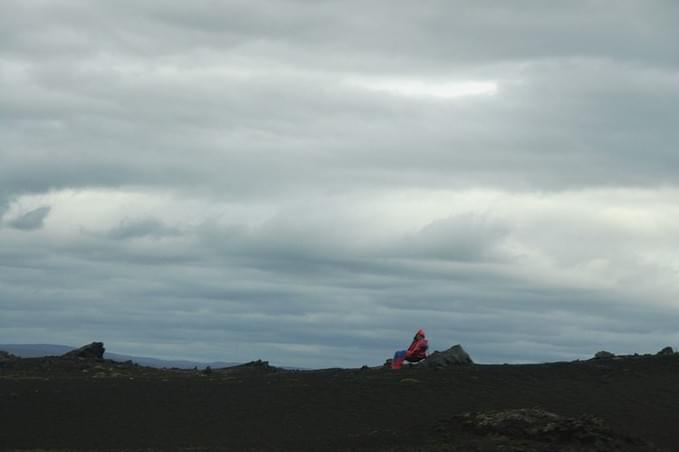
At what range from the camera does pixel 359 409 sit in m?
89.9

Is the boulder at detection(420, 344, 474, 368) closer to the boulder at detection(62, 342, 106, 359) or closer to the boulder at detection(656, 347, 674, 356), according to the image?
the boulder at detection(656, 347, 674, 356)

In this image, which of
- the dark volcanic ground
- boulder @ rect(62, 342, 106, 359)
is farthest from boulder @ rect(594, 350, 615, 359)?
boulder @ rect(62, 342, 106, 359)

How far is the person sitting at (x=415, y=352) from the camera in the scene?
116m

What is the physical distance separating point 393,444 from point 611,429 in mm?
16398

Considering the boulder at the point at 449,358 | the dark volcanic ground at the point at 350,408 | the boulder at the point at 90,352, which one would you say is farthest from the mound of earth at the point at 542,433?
the boulder at the point at 90,352

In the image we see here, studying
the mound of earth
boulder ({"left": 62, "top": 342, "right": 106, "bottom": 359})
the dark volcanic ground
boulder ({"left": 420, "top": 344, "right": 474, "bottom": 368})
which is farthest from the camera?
boulder ({"left": 62, "top": 342, "right": 106, "bottom": 359})

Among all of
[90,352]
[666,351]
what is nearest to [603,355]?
[666,351]

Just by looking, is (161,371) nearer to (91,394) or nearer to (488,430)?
(91,394)

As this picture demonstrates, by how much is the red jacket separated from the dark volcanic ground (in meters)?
6.56

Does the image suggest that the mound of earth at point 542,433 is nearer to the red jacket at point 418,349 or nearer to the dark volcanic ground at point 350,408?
the dark volcanic ground at point 350,408

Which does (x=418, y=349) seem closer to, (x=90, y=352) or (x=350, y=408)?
(x=350, y=408)

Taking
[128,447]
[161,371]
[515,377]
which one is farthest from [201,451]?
[161,371]

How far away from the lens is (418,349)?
382ft

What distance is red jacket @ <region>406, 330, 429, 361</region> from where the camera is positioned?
382 ft
